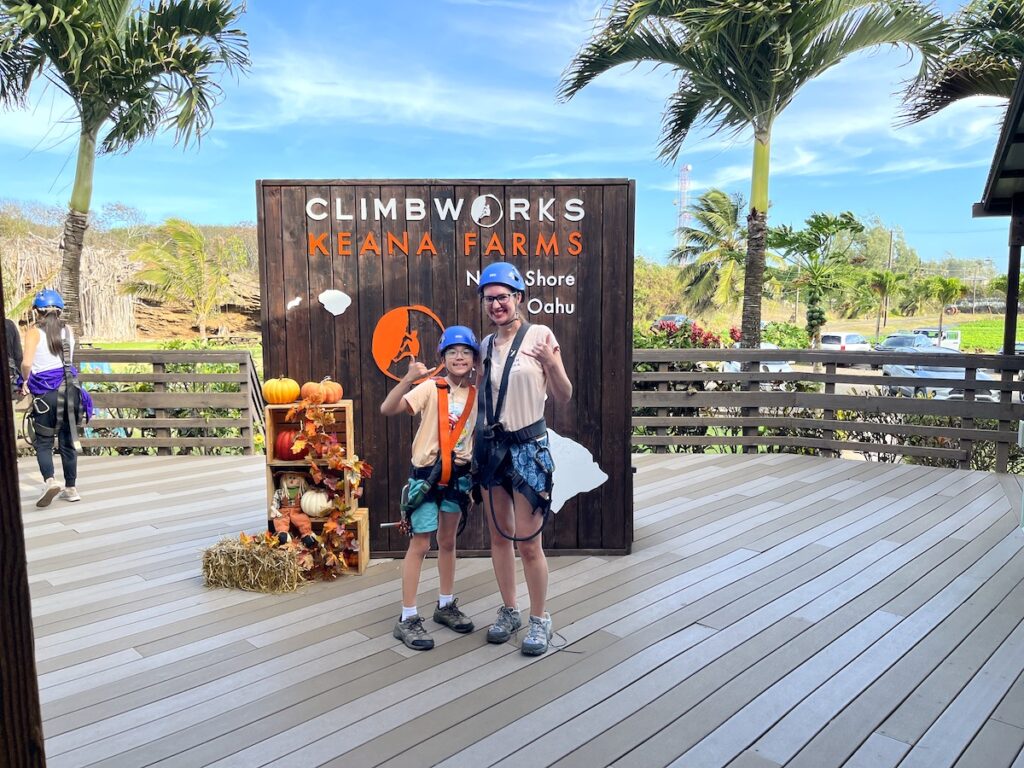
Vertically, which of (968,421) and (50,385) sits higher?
(50,385)

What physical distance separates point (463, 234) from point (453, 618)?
2093 millimetres

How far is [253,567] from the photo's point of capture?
3.75 m

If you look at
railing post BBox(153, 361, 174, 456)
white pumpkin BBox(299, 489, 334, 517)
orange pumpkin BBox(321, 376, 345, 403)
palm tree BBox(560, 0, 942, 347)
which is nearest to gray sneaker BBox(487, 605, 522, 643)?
white pumpkin BBox(299, 489, 334, 517)

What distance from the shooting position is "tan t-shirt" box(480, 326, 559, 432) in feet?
9.46

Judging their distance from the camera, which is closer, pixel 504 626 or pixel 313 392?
pixel 504 626

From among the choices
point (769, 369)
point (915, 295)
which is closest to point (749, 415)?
point (769, 369)

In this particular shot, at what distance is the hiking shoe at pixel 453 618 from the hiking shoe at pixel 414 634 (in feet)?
0.48

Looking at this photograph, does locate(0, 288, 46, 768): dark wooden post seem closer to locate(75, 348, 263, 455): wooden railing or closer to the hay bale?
the hay bale

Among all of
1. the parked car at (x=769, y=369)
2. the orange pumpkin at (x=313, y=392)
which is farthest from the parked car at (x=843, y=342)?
the orange pumpkin at (x=313, y=392)

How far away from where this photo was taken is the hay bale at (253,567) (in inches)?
147

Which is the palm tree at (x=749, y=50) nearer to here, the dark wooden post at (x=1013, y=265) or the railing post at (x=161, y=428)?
the dark wooden post at (x=1013, y=265)

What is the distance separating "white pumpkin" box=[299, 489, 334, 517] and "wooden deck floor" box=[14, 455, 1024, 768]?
1.26 ft

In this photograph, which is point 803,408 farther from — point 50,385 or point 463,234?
point 50,385

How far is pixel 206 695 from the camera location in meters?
2.72
